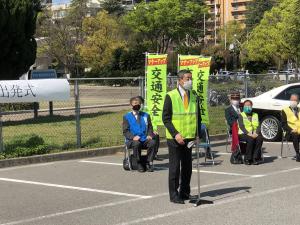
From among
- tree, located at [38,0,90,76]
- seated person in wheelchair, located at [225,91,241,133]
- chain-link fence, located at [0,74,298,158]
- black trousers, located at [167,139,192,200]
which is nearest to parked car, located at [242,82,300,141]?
chain-link fence, located at [0,74,298,158]

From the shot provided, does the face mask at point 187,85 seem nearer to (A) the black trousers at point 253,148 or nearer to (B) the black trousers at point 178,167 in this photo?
(B) the black trousers at point 178,167

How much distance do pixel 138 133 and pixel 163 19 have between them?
52.3m

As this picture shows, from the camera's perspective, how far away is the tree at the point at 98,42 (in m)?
65.1

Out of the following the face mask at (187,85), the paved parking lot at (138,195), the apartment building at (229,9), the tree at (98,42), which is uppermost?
the apartment building at (229,9)

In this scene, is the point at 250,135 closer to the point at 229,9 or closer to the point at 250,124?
the point at 250,124

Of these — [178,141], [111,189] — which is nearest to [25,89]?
[111,189]

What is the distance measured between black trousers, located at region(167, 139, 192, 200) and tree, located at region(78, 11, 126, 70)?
190 feet

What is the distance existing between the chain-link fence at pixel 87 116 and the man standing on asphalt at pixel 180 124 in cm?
528

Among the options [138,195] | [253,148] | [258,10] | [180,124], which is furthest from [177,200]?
[258,10]

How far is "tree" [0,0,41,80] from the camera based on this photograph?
19766mm

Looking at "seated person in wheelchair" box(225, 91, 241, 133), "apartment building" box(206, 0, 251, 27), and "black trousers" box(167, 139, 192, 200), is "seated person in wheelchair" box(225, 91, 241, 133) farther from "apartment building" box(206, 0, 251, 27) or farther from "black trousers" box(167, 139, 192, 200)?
"apartment building" box(206, 0, 251, 27)

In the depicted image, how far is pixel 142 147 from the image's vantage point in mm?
10438

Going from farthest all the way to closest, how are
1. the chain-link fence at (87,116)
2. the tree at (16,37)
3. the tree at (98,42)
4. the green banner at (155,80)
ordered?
the tree at (98,42) < the tree at (16,37) < the chain-link fence at (87,116) < the green banner at (155,80)

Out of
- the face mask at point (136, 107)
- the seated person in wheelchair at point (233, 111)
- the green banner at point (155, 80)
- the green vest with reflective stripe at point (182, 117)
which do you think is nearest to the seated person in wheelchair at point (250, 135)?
the seated person in wheelchair at point (233, 111)
